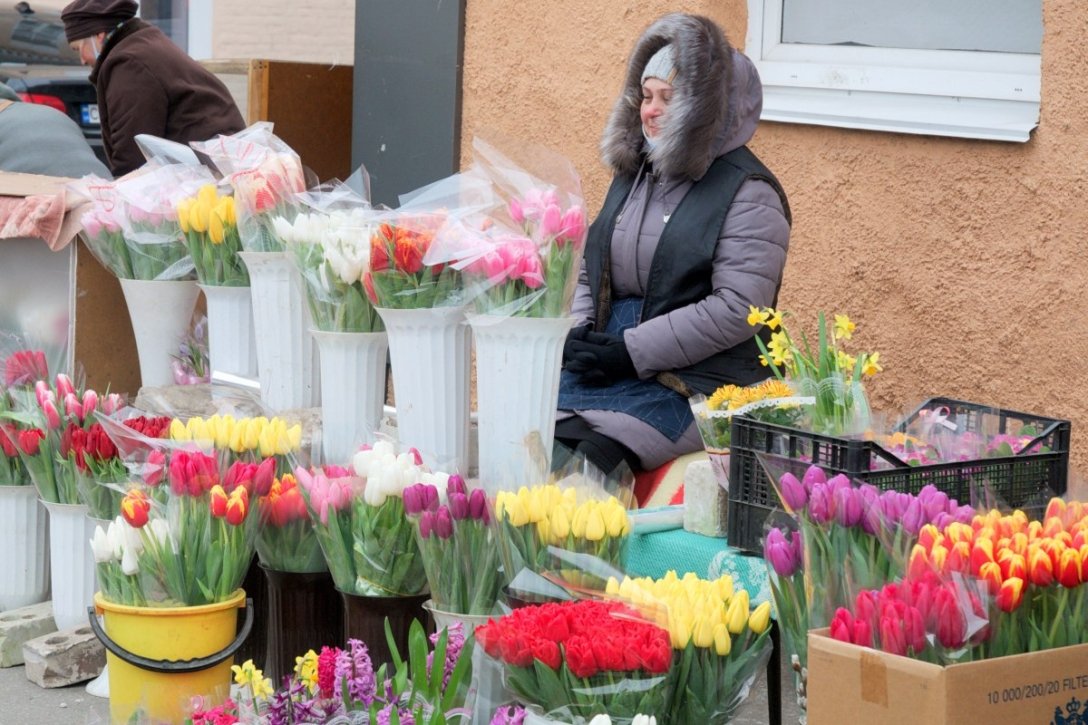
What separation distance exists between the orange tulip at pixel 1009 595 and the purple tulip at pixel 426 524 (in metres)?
0.92

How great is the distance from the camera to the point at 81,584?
3406 mm

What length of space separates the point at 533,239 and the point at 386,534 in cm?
68

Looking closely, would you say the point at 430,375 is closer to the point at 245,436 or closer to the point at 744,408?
the point at 245,436

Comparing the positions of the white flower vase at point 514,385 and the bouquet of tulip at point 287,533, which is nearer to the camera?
the bouquet of tulip at point 287,533

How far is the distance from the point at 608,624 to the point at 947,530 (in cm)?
49

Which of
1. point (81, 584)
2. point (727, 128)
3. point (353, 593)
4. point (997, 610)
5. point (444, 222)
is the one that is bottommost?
point (81, 584)

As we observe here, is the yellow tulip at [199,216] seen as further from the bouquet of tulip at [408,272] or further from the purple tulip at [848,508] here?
the purple tulip at [848,508]

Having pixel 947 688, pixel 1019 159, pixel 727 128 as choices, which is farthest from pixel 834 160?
pixel 947 688

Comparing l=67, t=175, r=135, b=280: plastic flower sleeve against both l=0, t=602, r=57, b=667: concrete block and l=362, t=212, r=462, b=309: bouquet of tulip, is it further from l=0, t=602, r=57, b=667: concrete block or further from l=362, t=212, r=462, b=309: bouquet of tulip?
l=362, t=212, r=462, b=309: bouquet of tulip

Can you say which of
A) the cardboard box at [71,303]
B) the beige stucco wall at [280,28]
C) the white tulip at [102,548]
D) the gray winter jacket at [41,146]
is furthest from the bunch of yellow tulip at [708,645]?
the beige stucco wall at [280,28]

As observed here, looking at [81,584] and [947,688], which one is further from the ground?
[947,688]

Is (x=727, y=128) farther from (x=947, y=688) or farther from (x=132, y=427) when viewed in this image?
(x=947, y=688)

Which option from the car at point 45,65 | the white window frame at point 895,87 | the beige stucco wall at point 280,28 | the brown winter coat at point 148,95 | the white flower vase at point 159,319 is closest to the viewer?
the white flower vase at point 159,319

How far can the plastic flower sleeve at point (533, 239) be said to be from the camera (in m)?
2.81
